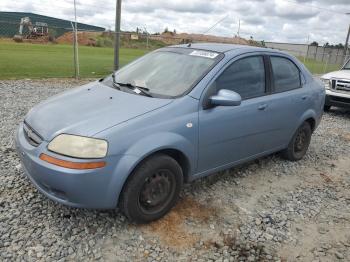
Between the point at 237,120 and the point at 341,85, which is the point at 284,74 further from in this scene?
the point at 341,85

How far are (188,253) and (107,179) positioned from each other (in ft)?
3.10

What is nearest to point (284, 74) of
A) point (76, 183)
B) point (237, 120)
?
point (237, 120)

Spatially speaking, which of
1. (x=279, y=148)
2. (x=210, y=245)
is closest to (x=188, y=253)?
(x=210, y=245)

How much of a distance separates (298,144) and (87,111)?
3.46 metres

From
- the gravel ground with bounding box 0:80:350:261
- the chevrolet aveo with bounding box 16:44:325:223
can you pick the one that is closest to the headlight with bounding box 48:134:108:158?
the chevrolet aveo with bounding box 16:44:325:223

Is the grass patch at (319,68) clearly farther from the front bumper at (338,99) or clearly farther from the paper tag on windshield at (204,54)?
the paper tag on windshield at (204,54)

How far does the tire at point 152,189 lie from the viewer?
324cm

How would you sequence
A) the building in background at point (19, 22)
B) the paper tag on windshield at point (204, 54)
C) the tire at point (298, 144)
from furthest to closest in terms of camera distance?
the building in background at point (19, 22), the tire at point (298, 144), the paper tag on windshield at point (204, 54)

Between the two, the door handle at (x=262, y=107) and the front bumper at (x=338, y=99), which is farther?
the front bumper at (x=338, y=99)

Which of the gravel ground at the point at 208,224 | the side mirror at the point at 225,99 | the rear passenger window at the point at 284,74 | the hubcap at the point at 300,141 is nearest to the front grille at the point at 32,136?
the gravel ground at the point at 208,224

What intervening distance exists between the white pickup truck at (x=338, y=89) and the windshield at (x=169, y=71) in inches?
251

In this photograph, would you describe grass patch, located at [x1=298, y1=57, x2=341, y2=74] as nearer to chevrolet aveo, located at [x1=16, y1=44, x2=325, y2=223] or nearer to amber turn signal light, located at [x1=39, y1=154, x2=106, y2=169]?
chevrolet aveo, located at [x1=16, y1=44, x2=325, y2=223]

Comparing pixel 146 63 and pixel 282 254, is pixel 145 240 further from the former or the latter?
pixel 146 63

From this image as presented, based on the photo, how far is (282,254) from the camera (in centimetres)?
327
